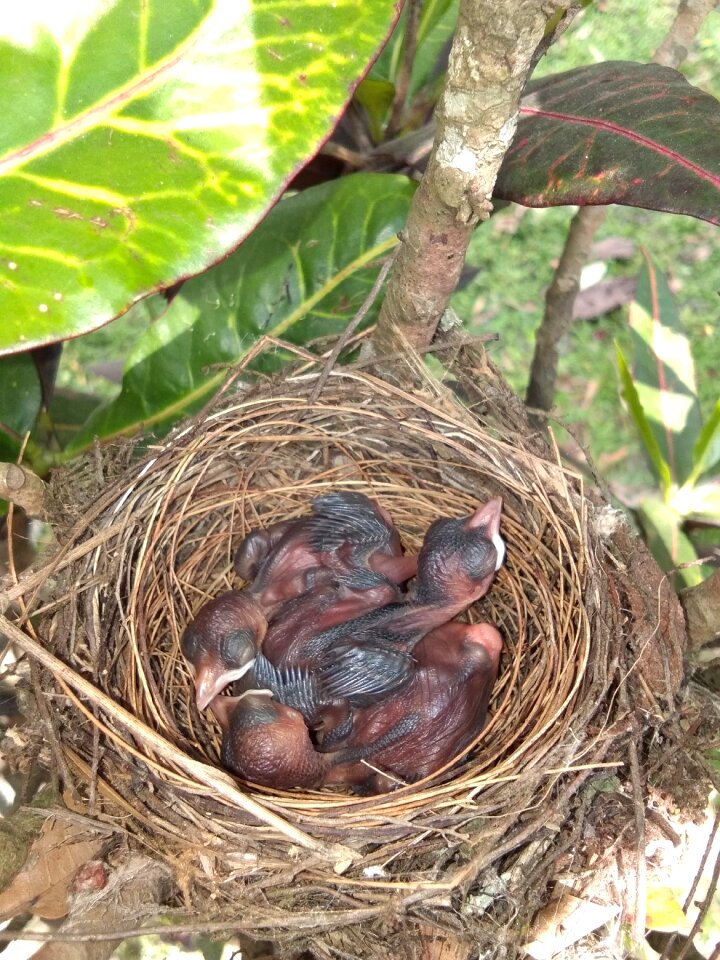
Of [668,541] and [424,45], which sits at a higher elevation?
[424,45]

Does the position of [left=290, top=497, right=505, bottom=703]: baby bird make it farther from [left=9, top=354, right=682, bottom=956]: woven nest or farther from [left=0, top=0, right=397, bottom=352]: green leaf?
[left=0, top=0, right=397, bottom=352]: green leaf

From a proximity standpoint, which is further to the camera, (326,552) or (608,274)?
(608,274)

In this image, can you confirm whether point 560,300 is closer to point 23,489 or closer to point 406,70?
point 406,70

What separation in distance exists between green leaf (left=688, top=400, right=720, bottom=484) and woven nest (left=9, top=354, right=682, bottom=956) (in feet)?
1.50

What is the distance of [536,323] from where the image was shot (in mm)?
2176

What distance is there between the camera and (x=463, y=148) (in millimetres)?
836

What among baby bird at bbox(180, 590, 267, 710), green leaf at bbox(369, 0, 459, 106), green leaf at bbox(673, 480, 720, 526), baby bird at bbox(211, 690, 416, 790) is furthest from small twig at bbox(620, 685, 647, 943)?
green leaf at bbox(369, 0, 459, 106)

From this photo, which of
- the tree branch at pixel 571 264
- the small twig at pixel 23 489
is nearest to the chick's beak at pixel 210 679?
the small twig at pixel 23 489

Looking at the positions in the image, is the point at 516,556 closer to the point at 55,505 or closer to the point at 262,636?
the point at 262,636

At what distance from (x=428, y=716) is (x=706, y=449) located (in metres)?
0.80

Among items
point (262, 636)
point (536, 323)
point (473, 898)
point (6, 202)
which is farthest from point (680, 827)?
point (536, 323)

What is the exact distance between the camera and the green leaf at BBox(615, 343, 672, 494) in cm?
143

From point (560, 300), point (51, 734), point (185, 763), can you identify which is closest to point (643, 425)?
point (560, 300)

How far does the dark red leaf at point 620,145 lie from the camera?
85cm
